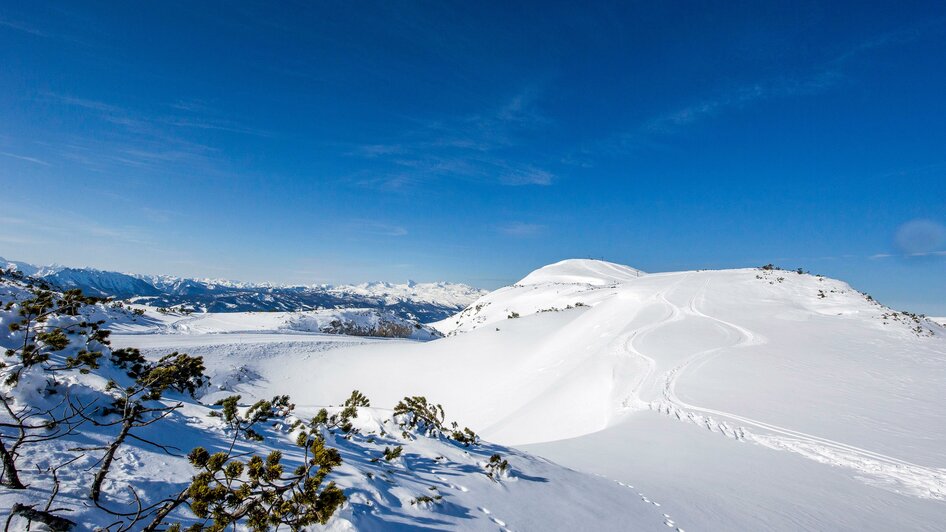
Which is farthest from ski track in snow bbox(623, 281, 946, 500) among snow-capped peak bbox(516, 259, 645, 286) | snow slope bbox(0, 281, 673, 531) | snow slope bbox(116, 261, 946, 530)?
snow-capped peak bbox(516, 259, 645, 286)

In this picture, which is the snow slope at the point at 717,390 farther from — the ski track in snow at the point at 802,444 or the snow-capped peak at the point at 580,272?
the snow-capped peak at the point at 580,272

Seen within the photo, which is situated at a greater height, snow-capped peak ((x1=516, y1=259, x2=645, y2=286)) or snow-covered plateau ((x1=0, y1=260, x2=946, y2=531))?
snow-capped peak ((x1=516, y1=259, x2=645, y2=286))

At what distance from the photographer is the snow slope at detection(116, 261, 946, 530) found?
6363 mm

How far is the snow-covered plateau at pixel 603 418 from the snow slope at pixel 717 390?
0.07 meters

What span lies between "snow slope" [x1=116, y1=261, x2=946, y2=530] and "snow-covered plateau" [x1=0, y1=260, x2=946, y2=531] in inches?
2.7

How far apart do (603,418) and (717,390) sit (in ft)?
12.5

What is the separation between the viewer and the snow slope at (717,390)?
20.9ft

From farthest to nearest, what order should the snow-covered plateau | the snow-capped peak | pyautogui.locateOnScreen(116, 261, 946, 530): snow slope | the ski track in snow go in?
the snow-capped peak
the ski track in snow
pyautogui.locateOnScreen(116, 261, 946, 530): snow slope
the snow-covered plateau

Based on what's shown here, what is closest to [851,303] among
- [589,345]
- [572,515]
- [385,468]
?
[589,345]

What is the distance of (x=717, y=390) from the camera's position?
12016mm

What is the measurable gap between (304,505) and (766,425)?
36.5 feet

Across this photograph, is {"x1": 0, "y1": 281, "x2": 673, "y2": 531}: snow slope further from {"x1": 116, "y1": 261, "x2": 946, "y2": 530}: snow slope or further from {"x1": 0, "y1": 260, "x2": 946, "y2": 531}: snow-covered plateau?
{"x1": 116, "y1": 261, "x2": 946, "y2": 530}: snow slope

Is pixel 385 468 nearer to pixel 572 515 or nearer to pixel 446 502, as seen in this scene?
pixel 446 502

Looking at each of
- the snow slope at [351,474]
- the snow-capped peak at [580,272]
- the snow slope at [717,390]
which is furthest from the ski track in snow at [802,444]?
the snow-capped peak at [580,272]
